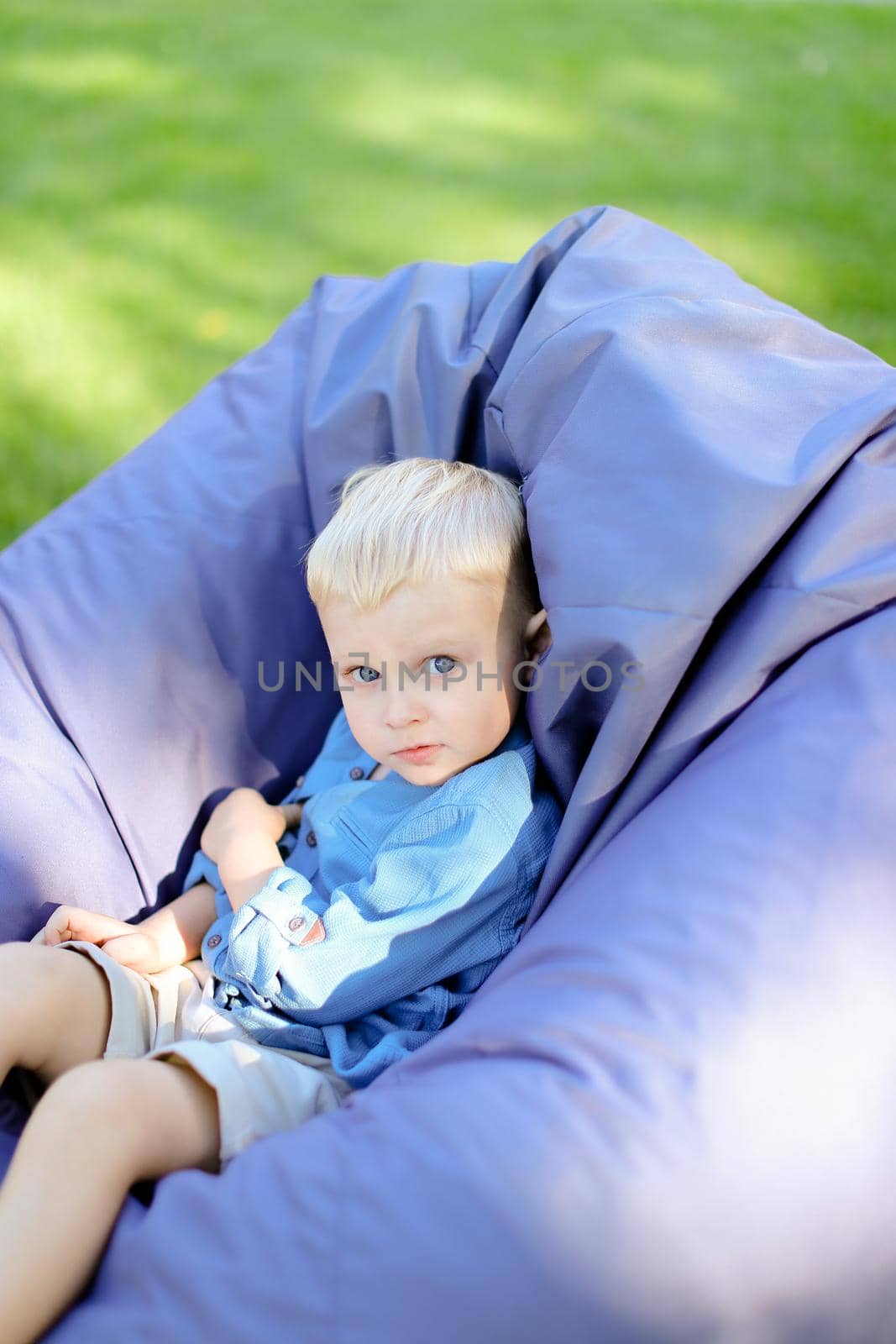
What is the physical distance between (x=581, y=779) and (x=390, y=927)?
0.30m

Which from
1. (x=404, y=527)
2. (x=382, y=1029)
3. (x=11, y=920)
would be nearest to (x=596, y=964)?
(x=382, y=1029)

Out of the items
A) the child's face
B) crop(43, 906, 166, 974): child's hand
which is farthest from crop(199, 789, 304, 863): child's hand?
the child's face

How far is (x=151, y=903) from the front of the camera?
6.36 ft

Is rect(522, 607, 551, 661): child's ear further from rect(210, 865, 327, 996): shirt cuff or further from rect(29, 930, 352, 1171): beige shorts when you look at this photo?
rect(29, 930, 352, 1171): beige shorts

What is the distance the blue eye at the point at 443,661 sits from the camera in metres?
1.66

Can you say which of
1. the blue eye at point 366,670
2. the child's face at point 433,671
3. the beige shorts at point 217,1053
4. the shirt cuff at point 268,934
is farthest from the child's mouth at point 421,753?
the beige shorts at point 217,1053

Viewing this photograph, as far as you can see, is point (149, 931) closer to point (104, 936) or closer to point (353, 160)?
point (104, 936)

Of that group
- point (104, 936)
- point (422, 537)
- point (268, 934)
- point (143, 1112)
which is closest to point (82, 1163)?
point (143, 1112)

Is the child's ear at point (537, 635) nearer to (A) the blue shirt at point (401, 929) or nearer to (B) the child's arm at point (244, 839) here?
(A) the blue shirt at point (401, 929)

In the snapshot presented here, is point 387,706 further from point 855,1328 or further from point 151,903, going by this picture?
point 855,1328

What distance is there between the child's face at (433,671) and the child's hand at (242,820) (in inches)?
11.1

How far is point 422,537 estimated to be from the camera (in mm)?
1642

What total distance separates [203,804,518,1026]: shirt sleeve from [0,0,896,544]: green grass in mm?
2051

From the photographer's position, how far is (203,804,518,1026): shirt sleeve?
5.08 feet
